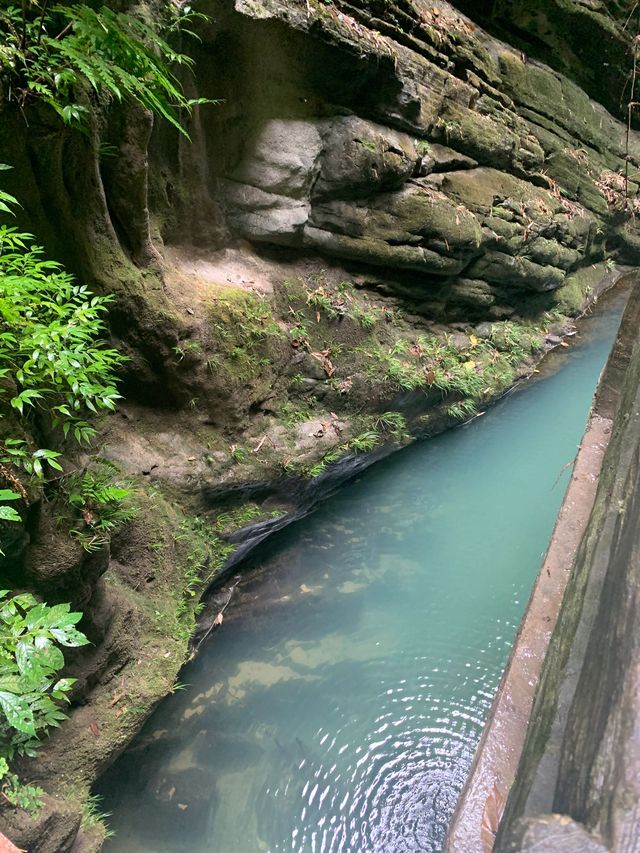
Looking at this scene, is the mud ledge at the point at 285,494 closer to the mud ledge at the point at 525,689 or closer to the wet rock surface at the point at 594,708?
the mud ledge at the point at 525,689

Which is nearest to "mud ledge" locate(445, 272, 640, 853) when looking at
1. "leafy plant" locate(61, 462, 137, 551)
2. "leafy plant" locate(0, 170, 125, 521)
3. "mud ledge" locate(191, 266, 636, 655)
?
"mud ledge" locate(191, 266, 636, 655)

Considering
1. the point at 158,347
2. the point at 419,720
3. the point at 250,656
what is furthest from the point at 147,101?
the point at 419,720

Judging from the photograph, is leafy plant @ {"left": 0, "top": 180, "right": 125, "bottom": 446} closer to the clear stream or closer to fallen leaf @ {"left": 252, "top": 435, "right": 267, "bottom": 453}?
fallen leaf @ {"left": 252, "top": 435, "right": 267, "bottom": 453}

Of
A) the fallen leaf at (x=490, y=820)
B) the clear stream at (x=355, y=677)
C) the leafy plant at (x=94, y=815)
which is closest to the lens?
the fallen leaf at (x=490, y=820)

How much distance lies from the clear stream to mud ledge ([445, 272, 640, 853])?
3.56 feet

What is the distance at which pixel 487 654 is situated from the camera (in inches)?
159

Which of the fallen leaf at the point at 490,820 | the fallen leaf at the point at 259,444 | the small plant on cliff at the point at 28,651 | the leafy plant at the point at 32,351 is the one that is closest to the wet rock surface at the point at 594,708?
the fallen leaf at the point at 490,820

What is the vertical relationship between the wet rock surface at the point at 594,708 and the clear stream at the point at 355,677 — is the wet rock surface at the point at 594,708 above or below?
above

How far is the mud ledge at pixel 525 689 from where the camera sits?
220cm

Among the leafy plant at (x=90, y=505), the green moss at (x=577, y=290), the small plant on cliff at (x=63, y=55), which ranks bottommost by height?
the leafy plant at (x=90, y=505)

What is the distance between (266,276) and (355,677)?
3.30 metres

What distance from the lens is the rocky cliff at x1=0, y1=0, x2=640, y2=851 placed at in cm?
284

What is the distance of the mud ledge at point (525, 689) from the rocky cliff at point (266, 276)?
178cm

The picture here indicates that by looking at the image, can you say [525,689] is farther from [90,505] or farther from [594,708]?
[90,505]
